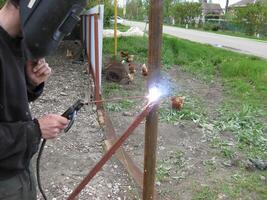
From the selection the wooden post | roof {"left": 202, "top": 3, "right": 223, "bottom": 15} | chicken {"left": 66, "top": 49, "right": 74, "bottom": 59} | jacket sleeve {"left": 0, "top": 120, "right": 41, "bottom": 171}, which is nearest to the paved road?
chicken {"left": 66, "top": 49, "right": 74, "bottom": 59}

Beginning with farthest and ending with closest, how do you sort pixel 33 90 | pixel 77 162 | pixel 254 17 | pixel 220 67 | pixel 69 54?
pixel 254 17 < pixel 220 67 < pixel 69 54 < pixel 77 162 < pixel 33 90

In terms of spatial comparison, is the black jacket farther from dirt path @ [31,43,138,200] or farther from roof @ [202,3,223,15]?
roof @ [202,3,223,15]

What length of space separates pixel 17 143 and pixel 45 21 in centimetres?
50

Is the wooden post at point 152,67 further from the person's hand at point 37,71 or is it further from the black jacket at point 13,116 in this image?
the black jacket at point 13,116

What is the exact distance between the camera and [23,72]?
177cm

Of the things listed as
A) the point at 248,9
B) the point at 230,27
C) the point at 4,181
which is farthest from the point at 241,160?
the point at 230,27

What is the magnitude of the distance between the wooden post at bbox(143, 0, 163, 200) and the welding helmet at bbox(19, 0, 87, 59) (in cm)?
84

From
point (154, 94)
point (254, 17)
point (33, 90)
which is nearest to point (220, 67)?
point (154, 94)

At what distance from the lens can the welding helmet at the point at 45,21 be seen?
1538 mm

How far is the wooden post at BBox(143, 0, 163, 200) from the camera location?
240 centimetres

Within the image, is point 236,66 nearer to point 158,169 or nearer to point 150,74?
point 158,169

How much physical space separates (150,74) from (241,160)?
7.77 ft

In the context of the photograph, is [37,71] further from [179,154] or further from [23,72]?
[179,154]

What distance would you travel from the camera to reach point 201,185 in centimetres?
387
